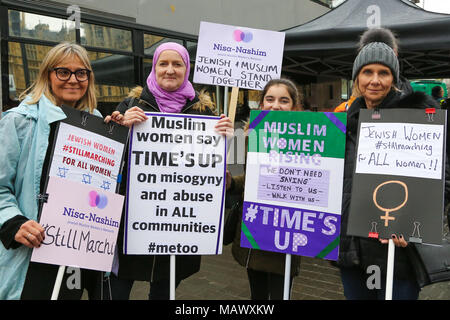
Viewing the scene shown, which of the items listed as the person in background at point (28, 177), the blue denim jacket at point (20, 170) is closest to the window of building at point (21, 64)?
the person in background at point (28, 177)

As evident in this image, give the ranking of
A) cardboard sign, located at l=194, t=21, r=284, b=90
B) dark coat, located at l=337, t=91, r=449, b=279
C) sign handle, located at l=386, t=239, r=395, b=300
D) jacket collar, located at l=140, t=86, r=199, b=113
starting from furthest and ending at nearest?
cardboard sign, located at l=194, t=21, r=284, b=90, jacket collar, located at l=140, t=86, r=199, b=113, dark coat, located at l=337, t=91, r=449, b=279, sign handle, located at l=386, t=239, r=395, b=300

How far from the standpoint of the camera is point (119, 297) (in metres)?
2.20

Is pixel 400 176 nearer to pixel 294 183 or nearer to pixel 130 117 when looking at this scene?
pixel 294 183

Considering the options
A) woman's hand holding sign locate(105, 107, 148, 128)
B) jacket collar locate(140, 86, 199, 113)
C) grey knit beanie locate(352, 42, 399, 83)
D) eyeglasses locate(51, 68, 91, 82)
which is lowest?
woman's hand holding sign locate(105, 107, 148, 128)

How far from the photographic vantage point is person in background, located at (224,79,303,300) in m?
2.25

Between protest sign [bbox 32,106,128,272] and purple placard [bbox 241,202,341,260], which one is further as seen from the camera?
purple placard [bbox 241,202,341,260]

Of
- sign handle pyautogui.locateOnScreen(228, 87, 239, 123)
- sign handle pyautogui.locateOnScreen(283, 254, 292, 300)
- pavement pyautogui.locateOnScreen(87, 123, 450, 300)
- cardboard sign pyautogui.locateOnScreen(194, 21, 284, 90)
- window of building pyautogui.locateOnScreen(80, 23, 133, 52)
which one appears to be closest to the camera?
sign handle pyautogui.locateOnScreen(283, 254, 292, 300)

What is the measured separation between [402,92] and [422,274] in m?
0.92

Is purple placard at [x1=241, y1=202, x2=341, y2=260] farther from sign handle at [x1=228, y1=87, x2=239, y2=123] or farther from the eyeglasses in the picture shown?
the eyeglasses

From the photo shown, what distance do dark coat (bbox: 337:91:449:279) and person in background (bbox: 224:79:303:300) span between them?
0.39m

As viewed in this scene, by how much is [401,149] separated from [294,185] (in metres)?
0.61

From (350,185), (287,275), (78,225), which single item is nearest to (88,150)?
(78,225)

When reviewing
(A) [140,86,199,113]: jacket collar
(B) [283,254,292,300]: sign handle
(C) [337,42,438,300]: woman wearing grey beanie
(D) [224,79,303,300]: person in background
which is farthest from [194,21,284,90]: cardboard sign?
(B) [283,254,292,300]: sign handle

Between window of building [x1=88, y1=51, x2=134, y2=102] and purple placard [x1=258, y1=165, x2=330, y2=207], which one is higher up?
window of building [x1=88, y1=51, x2=134, y2=102]
